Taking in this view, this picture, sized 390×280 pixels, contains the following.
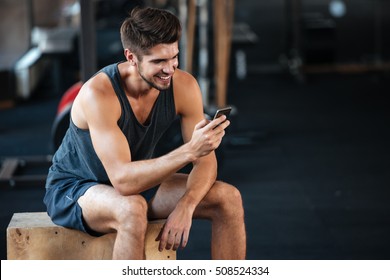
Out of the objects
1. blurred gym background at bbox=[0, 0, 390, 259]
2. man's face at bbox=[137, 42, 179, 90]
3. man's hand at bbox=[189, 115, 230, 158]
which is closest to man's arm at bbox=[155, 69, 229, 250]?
man's hand at bbox=[189, 115, 230, 158]

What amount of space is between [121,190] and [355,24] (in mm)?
7200

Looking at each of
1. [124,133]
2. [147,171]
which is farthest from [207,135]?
[124,133]

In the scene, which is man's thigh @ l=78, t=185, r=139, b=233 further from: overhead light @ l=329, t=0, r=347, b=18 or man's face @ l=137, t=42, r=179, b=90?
overhead light @ l=329, t=0, r=347, b=18

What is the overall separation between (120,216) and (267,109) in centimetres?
376

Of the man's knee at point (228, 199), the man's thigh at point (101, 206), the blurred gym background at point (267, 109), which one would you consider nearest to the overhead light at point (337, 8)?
the blurred gym background at point (267, 109)

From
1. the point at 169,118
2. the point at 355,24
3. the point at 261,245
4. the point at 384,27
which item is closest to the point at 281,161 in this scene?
the point at 261,245

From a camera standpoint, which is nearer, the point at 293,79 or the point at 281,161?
the point at 281,161

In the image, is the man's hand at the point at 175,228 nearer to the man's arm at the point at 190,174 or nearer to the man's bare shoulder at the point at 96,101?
the man's arm at the point at 190,174

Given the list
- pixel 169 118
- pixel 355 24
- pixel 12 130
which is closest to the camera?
pixel 169 118

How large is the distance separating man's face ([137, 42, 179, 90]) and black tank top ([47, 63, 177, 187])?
0.10 m

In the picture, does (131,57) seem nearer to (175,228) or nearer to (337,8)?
(175,228)

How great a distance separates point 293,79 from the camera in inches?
270

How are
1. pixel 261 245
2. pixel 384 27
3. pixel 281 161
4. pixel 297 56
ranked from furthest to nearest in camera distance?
pixel 384 27, pixel 297 56, pixel 281 161, pixel 261 245

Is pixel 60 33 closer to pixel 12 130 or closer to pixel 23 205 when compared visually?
pixel 12 130
